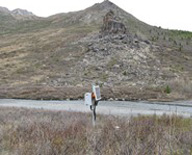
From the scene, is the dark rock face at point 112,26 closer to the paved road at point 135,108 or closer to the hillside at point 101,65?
the hillside at point 101,65

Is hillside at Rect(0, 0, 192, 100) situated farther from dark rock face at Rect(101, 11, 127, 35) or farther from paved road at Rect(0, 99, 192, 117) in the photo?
paved road at Rect(0, 99, 192, 117)

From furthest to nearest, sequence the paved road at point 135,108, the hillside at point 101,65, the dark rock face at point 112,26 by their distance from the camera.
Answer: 1. the dark rock face at point 112,26
2. the hillside at point 101,65
3. the paved road at point 135,108

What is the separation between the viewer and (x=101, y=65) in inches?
1458

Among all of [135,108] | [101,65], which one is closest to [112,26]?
[101,65]

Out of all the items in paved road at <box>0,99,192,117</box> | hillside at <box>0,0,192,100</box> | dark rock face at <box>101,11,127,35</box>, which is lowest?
paved road at <box>0,99,192,117</box>

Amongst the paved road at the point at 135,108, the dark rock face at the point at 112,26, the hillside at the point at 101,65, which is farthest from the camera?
the dark rock face at the point at 112,26

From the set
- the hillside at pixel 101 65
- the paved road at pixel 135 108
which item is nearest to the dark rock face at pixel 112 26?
the hillside at pixel 101 65

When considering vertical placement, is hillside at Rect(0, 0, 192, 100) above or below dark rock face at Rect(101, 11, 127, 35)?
below

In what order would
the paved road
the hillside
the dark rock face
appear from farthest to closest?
1. the dark rock face
2. the hillside
3. the paved road

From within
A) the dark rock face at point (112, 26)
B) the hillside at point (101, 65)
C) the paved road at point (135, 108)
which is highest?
the dark rock face at point (112, 26)

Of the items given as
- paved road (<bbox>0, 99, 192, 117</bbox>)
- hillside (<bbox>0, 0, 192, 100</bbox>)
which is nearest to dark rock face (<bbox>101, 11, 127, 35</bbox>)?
hillside (<bbox>0, 0, 192, 100</bbox>)

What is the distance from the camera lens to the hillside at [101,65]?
82.7ft

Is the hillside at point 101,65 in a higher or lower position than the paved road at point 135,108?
higher

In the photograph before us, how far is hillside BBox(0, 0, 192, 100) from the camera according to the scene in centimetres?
2520
